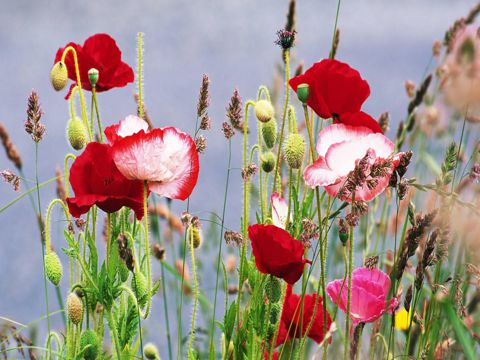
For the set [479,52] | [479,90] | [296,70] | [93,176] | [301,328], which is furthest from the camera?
[296,70]

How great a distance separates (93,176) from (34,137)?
0.33 m

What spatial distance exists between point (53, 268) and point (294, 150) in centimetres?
69

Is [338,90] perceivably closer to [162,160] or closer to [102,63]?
[162,160]

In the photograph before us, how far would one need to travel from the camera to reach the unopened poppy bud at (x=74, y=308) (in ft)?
7.03

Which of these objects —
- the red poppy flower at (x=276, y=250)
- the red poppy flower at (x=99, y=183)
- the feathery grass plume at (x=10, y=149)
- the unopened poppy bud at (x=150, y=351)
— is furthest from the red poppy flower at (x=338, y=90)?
the feathery grass plume at (x=10, y=149)

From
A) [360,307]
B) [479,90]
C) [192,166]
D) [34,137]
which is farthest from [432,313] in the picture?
[34,137]

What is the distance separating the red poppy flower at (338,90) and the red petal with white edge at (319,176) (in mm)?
166

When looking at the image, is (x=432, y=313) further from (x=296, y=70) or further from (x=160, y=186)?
(x=296, y=70)

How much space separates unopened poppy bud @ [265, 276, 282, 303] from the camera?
213 centimetres

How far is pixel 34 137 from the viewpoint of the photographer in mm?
2320

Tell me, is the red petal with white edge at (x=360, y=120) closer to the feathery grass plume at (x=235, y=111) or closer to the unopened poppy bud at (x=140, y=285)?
the feathery grass plume at (x=235, y=111)

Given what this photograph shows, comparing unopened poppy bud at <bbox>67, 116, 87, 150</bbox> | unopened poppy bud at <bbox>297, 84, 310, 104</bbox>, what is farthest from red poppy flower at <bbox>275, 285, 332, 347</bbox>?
unopened poppy bud at <bbox>67, 116, 87, 150</bbox>

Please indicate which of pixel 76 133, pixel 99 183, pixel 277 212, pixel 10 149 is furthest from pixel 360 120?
pixel 10 149

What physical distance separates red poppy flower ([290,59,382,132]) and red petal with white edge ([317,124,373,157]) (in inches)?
2.1
